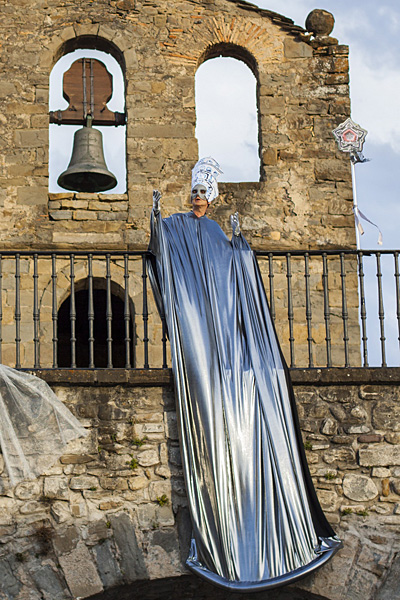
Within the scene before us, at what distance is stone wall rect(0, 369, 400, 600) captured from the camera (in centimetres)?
654

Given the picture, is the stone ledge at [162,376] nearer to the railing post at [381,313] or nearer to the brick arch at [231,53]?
the railing post at [381,313]

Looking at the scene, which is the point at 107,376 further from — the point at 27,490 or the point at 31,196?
the point at 31,196

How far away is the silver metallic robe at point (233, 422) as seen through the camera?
6480mm

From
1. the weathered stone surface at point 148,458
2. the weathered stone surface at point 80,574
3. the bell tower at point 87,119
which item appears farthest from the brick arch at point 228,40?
the weathered stone surface at point 80,574

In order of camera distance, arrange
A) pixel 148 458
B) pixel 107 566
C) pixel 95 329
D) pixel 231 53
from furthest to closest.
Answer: pixel 95 329 < pixel 231 53 < pixel 148 458 < pixel 107 566

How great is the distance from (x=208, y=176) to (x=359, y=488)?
2448mm

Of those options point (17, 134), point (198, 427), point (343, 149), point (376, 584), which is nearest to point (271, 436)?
point (198, 427)

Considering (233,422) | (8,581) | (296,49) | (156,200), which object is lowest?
(8,581)

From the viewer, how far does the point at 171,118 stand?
1011 cm

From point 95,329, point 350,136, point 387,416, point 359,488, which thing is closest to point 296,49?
point 350,136

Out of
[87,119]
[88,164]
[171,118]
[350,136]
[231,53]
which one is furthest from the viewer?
[231,53]

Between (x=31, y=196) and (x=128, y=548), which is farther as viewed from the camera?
(x=31, y=196)

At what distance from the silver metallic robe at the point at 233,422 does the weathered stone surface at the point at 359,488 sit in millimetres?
305

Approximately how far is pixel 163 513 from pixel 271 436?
854 mm
